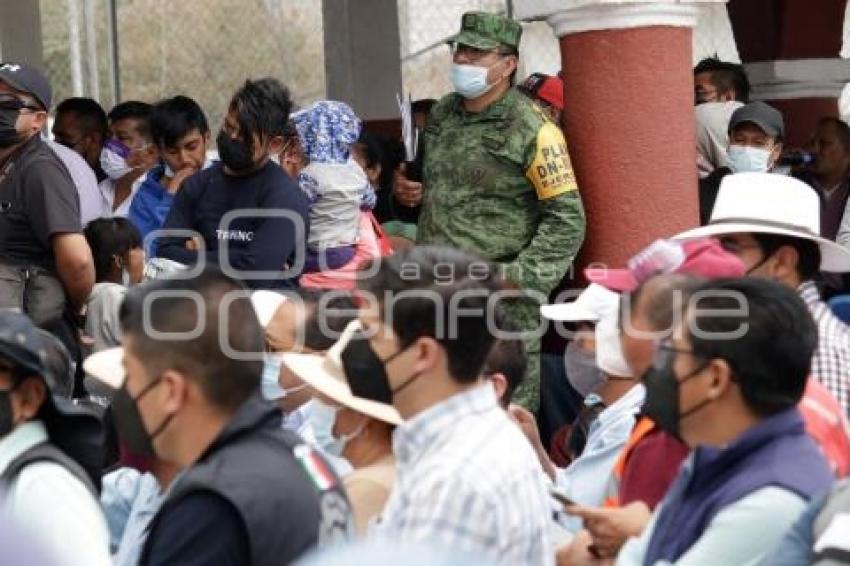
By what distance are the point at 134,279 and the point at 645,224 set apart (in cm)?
194

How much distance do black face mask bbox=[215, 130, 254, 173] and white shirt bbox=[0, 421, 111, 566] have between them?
10.0ft

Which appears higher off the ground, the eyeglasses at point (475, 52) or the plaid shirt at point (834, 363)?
the eyeglasses at point (475, 52)

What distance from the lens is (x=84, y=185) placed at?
24.7ft

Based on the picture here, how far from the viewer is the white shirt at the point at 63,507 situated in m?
3.64

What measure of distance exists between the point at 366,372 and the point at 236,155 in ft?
10.2

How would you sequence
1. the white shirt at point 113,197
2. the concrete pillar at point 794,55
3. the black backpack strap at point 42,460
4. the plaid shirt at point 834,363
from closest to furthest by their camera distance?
the black backpack strap at point 42,460 < the plaid shirt at point 834,363 < the white shirt at point 113,197 < the concrete pillar at point 794,55

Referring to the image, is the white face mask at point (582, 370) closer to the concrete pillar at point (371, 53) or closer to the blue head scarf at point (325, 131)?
the blue head scarf at point (325, 131)

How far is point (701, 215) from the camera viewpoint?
809cm

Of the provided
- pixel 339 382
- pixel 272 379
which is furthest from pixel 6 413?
pixel 272 379

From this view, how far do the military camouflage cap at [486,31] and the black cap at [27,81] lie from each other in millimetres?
1537

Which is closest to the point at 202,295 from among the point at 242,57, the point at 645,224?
the point at 645,224

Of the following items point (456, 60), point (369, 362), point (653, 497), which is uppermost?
point (456, 60)

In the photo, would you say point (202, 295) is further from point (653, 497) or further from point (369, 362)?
point (653, 497)

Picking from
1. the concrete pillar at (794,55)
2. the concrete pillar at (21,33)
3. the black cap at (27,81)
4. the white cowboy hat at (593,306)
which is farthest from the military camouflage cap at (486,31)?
the concrete pillar at (21,33)
